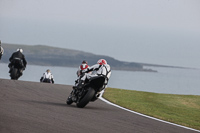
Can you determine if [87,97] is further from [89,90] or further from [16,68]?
[16,68]

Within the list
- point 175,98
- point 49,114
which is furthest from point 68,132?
point 175,98

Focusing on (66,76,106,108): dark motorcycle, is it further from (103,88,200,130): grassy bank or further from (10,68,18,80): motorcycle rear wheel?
(10,68,18,80): motorcycle rear wheel

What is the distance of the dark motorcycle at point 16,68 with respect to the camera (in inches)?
1009

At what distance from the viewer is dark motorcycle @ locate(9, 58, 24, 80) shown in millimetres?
25641

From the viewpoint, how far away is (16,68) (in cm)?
2592

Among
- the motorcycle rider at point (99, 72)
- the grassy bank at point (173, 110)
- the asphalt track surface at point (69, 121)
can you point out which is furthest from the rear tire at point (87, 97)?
the grassy bank at point (173, 110)

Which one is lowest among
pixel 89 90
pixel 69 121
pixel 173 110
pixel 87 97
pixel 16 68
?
pixel 69 121

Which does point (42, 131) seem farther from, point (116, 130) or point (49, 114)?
point (49, 114)

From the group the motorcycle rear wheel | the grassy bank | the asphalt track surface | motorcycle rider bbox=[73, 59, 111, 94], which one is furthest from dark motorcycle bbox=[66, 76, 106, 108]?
the motorcycle rear wheel

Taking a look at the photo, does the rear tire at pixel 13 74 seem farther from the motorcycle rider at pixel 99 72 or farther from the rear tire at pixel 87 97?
the rear tire at pixel 87 97

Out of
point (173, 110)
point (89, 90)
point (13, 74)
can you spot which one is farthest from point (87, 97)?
point (13, 74)

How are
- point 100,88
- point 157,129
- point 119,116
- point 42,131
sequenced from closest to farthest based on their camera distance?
point 42,131, point 157,129, point 119,116, point 100,88

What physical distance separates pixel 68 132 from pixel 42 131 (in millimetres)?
533

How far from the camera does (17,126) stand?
927 cm
